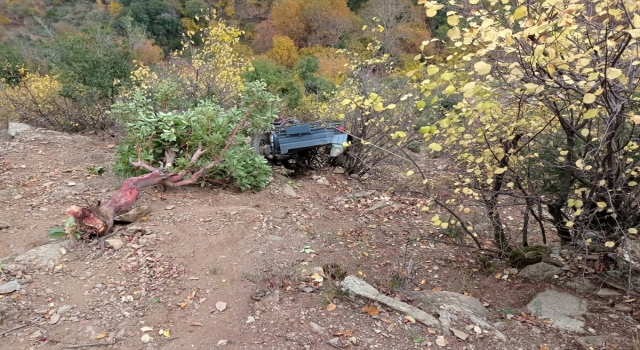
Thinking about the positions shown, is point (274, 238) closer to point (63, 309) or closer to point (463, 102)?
point (63, 309)

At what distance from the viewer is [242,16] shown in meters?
30.9

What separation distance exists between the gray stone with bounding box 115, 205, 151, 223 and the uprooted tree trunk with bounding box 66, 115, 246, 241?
0.23 feet

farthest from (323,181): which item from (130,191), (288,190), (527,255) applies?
(527,255)

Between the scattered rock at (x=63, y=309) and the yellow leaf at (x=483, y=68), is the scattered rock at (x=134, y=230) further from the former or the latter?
the yellow leaf at (x=483, y=68)

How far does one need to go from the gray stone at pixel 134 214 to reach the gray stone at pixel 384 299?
2.19 meters

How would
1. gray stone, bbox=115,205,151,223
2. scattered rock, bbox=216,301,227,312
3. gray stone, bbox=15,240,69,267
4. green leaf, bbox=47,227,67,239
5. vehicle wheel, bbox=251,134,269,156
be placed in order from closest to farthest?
1. scattered rock, bbox=216,301,227,312
2. gray stone, bbox=15,240,69,267
3. green leaf, bbox=47,227,67,239
4. gray stone, bbox=115,205,151,223
5. vehicle wheel, bbox=251,134,269,156

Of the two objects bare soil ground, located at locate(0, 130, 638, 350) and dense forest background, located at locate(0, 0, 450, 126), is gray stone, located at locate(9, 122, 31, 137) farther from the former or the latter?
bare soil ground, located at locate(0, 130, 638, 350)

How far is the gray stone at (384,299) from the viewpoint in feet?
8.83

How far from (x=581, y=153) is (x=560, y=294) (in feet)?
3.49

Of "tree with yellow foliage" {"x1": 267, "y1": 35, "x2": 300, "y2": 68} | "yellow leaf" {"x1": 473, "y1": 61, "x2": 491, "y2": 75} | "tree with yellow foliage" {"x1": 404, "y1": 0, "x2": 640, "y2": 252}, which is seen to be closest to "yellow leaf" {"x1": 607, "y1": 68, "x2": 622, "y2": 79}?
"tree with yellow foliage" {"x1": 404, "y1": 0, "x2": 640, "y2": 252}

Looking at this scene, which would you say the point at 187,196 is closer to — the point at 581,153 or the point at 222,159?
the point at 222,159

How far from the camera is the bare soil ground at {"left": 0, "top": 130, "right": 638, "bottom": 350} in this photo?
8.39ft

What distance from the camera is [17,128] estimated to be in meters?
7.62

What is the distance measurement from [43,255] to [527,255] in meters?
4.00
